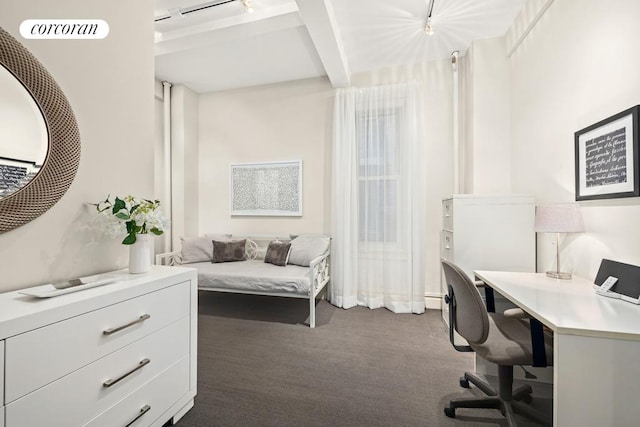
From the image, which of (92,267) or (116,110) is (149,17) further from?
(92,267)

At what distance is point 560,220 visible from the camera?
165 centimetres

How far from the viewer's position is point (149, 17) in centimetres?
167

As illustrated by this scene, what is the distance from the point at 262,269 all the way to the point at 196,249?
3.60ft

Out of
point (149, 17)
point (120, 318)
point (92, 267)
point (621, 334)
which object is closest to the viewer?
point (621, 334)

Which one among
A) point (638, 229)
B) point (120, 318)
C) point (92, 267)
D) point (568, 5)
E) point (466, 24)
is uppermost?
point (466, 24)

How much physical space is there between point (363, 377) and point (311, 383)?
1.22 feet

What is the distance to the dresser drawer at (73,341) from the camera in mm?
798

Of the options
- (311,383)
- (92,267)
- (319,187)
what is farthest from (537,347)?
(319,187)

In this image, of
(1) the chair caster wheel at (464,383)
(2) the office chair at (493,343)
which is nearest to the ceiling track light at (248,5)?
(2) the office chair at (493,343)

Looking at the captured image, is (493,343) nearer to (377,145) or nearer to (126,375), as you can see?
(126,375)

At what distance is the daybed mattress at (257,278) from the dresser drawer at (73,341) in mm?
1408

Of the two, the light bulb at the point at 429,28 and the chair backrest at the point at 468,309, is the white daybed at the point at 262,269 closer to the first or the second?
the chair backrest at the point at 468,309

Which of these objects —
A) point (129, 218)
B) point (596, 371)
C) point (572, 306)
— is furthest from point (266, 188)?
point (596, 371)

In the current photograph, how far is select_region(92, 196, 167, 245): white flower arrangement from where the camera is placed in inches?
52.9
